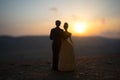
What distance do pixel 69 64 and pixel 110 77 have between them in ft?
9.76

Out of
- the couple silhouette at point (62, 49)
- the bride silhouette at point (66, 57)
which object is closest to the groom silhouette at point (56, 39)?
the couple silhouette at point (62, 49)

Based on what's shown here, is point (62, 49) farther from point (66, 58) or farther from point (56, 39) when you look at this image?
point (56, 39)

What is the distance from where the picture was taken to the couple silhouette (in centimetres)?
1939

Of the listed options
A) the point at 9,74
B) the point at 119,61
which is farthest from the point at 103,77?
the point at 119,61

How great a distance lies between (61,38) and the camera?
1980cm

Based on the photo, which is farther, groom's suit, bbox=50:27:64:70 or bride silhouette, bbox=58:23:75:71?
groom's suit, bbox=50:27:64:70

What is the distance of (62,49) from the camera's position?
1955cm

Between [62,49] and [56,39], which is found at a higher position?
[56,39]

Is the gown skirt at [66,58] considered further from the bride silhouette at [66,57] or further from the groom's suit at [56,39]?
the groom's suit at [56,39]

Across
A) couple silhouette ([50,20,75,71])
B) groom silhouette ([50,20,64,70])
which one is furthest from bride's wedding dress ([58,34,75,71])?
groom silhouette ([50,20,64,70])

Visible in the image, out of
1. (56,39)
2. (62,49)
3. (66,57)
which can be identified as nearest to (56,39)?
(56,39)

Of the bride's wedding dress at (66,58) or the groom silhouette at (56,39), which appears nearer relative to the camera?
the bride's wedding dress at (66,58)

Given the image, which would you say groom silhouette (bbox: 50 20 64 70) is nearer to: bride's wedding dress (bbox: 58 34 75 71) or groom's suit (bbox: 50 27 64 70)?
groom's suit (bbox: 50 27 64 70)

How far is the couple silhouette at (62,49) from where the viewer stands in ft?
63.6
